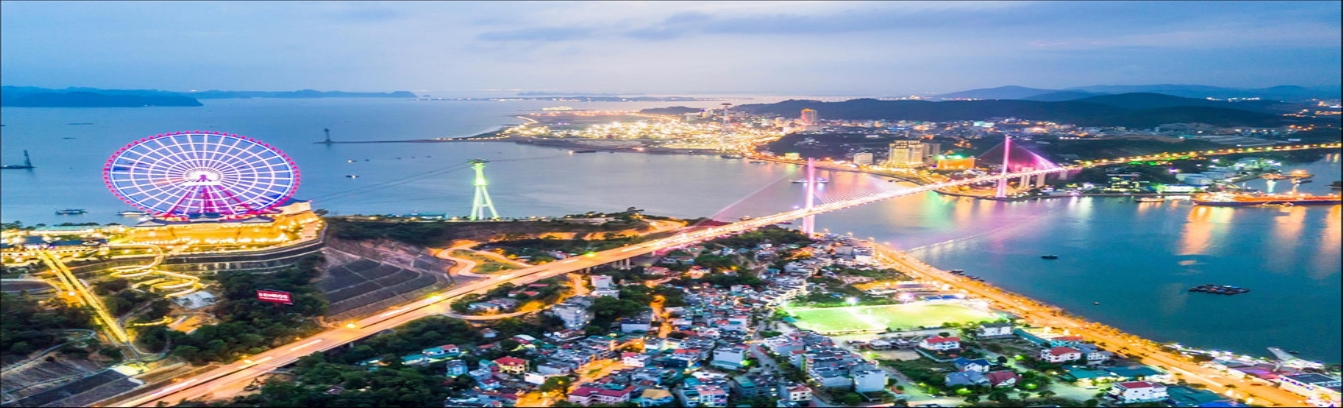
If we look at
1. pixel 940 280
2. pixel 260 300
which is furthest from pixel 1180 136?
pixel 260 300

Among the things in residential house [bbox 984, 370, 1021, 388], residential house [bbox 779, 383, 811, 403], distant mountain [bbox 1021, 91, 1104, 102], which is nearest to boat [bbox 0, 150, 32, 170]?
residential house [bbox 779, 383, 811, 403]

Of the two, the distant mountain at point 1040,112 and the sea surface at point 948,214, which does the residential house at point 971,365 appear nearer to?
the sea surface at point 948,214

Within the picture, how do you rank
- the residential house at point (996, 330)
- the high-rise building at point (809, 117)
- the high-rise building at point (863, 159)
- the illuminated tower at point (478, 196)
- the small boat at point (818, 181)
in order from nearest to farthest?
1. the residential house at point (996, 330)
2. the illuminated tower at point (478, 196)
3. the small boat at point (818, 181)
4. the high-rise building at point (863, 159)
5. the high-rise building at point (809, 117)

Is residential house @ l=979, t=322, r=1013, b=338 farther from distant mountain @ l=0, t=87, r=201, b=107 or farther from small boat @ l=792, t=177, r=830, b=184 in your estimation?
distant mountain @ l=0, t=87, r=201, b=107

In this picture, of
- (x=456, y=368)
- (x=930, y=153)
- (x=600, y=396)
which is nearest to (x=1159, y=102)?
(x=930, y=153)

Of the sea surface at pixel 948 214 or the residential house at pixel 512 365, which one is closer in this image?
the residential house at pixel 512 365

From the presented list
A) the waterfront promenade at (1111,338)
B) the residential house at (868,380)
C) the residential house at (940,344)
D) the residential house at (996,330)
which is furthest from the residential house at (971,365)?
the waterfront promenade at (1111,338)
